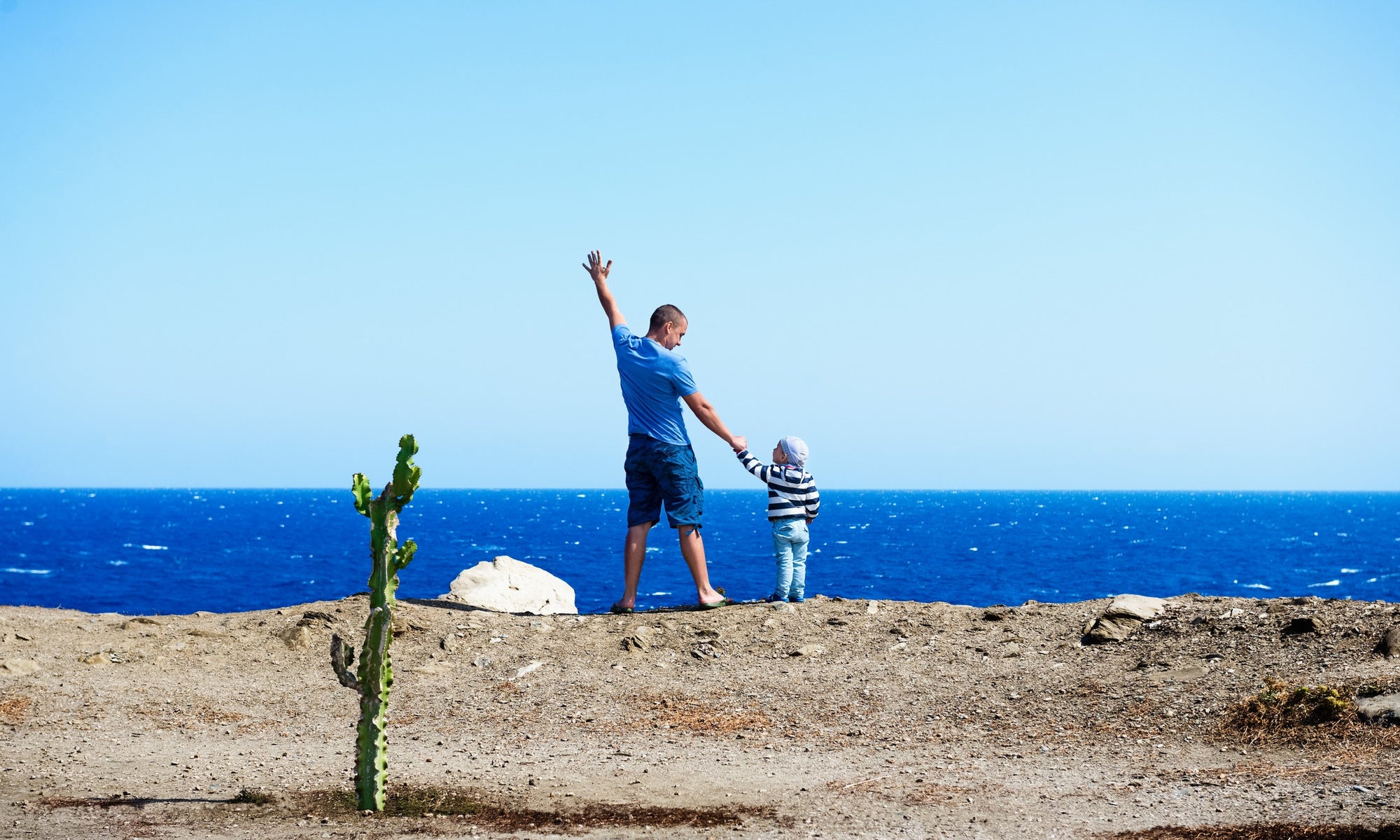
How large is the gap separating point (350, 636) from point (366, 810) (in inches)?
185

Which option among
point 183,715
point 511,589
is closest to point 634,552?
point 183,715

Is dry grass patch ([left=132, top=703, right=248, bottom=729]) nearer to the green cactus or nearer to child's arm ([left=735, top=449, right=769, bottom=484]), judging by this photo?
the green cactus

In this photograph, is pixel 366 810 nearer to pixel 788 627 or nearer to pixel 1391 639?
pixel 788 627

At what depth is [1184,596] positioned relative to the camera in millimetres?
10477

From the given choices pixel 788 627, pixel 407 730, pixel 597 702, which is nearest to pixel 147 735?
pixel 407 730

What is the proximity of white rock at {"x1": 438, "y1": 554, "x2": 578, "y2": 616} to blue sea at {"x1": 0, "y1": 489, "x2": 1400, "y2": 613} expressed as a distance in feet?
A: 14.4

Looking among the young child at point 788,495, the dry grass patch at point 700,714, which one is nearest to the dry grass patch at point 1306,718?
the dry grass patch at point 700,714

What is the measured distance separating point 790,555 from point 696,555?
1103 millimetres

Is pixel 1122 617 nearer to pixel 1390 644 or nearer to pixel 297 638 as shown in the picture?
pixel 1390 644

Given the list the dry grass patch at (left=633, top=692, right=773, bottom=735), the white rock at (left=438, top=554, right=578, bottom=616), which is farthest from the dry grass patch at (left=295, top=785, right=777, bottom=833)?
the white rock at (left=438, top=554, right=578, bottom=616)

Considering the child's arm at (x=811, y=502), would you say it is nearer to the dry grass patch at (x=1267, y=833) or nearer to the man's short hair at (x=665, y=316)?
the man's short hair at (x=665, y=316)

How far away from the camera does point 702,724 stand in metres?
7.74

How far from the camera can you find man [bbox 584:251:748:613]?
31.5 ft

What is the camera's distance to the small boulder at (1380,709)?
677cm
